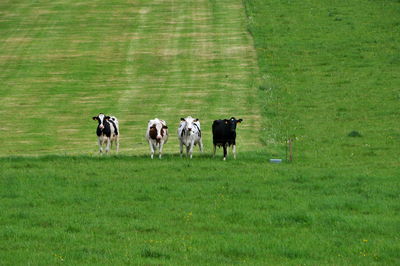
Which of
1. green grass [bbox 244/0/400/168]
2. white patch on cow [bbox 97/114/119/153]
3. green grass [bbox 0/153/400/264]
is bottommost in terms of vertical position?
green grass [bbox 0/153/400/264]

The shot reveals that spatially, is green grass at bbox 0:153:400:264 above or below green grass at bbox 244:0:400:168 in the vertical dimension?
below

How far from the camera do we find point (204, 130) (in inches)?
1737

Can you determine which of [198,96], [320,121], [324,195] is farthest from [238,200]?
[198,96]

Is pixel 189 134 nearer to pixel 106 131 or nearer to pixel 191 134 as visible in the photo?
pixel 191 134

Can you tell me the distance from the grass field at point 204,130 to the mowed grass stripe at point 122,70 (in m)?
0.20

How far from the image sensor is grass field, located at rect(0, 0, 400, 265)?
61.7ft

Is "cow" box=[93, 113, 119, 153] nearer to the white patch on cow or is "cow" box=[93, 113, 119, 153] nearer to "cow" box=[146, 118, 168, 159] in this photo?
the white patch on cow

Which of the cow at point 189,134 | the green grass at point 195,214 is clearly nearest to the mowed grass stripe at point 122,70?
the cow at point 189,134

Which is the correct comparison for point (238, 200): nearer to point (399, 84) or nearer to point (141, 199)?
point (141, 199)

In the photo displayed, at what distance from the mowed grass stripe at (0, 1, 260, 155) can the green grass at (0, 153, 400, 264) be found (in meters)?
9.82

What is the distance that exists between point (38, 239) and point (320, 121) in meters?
28.7

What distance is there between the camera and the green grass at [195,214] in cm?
1742

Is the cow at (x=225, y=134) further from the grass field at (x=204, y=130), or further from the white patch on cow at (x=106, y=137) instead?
the white patch on cow at (x=106, y=137)

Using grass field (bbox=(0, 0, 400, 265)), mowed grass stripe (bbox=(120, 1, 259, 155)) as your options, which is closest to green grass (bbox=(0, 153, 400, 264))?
grass field (bbox=(0, 0, 400, 265))
